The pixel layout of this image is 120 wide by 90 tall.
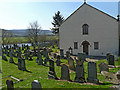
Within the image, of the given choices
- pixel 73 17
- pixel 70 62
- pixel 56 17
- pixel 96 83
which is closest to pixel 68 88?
pixel 96 83

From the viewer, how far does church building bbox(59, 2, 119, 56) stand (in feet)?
67.5

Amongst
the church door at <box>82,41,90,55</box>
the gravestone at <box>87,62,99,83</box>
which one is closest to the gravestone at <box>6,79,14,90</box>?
the gravestone at <box>87,62,99,83</box>

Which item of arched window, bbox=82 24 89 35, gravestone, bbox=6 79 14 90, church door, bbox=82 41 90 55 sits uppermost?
arched window, bbox=82 24 89 35

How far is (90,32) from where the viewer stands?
2183cm

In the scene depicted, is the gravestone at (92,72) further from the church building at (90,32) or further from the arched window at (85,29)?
the arched window at (85,29)

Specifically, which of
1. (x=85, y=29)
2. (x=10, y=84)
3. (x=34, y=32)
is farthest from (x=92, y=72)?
(x=34, y=32)

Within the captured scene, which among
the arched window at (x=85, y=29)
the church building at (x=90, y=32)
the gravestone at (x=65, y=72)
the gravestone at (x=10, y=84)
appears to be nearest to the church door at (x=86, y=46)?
the church building at (x=90, y=32)

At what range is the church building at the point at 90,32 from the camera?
20578 mm

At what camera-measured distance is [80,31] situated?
73.6 feet

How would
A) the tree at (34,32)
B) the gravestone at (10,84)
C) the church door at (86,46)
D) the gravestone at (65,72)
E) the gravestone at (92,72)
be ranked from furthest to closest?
the tree at (34,32) < the church door at (86,46) < the gravestone at (65,72) < the gravestone at (92,72) < the gravestone at (10,84)

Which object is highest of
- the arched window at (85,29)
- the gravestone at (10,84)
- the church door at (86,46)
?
the arched window at (85,29)

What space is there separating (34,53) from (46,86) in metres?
14.7

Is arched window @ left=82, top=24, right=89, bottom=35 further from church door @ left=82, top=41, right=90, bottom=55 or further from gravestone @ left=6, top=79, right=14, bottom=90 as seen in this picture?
gravestone @ left=6, top=79, right=14, bottom=90

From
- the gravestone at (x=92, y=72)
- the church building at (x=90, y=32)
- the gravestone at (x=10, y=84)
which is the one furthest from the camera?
the church building at (x=90, y=32)
